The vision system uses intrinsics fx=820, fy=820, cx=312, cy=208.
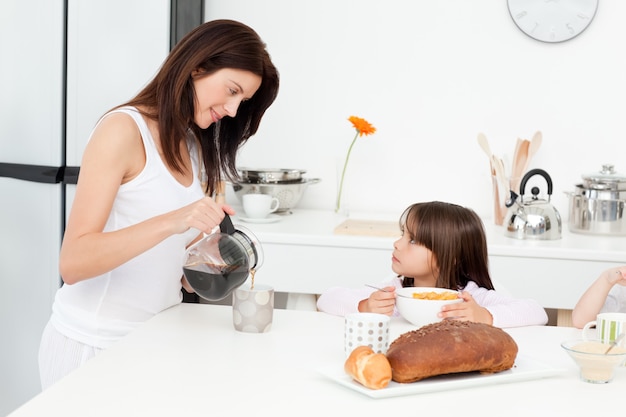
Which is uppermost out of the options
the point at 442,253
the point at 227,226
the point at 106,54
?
A: the point at 106,54

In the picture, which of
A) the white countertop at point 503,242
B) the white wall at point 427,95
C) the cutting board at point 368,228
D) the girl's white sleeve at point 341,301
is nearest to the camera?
the girl's white sleeve at point 341,301

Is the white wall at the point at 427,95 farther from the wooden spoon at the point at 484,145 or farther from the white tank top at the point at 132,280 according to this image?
the white tank top at the point at 132,280

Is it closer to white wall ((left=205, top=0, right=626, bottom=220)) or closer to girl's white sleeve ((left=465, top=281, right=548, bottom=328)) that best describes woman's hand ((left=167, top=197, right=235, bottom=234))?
girl's white sleeve ((left=465, top=281, right=548, bottom=328))

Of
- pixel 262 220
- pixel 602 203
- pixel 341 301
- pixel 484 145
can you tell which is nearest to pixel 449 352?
pixel 341 301

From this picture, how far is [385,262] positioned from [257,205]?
0.49 m

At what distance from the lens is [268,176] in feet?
9.58

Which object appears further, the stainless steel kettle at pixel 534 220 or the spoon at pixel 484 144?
the spoon at pixel 484 144

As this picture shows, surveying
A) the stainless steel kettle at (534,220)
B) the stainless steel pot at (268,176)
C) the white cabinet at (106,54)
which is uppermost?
the white cabinet at (106,54)

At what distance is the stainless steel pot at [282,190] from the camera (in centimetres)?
290

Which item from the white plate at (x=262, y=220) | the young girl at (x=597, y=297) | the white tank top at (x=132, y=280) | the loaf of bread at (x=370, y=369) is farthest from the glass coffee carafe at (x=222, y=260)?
the white plate at (x=262, y=220)

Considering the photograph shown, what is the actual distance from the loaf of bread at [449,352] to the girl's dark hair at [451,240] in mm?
691

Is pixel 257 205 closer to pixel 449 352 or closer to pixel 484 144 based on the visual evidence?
pixel 484 144

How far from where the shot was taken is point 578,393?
1.22 metres

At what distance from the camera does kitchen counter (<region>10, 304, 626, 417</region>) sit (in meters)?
1.13
